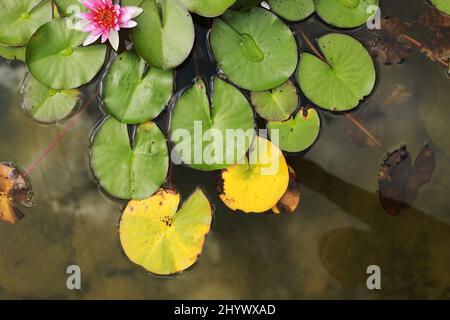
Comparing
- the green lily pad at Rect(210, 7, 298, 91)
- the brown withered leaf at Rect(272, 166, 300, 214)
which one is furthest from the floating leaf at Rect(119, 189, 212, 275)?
the green lily pad at Rect(210, 7, 298, 91)

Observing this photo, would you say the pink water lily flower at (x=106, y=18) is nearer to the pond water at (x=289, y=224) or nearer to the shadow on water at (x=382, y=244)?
the pond water at (x=289, y=224)

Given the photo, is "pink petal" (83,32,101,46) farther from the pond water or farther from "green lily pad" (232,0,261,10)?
"green lily pad" (232,0,261,10)

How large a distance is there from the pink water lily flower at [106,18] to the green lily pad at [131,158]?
356 millimetres

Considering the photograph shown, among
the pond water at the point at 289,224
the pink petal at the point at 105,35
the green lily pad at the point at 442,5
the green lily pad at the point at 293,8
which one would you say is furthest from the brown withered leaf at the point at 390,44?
the pink petal at the point at 105,35

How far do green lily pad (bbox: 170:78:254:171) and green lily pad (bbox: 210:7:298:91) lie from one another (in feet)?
0.26

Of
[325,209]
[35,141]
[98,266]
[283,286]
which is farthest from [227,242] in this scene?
[35,141]

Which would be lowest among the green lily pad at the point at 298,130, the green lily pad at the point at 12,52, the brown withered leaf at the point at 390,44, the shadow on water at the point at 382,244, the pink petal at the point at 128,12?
the shadow on water at the point at 382,244

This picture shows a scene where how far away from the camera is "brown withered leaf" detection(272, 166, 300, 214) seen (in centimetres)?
197

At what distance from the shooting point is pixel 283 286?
2.05m

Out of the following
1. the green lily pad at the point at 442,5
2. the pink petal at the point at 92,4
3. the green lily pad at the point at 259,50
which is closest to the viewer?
the pink petal at the point at 92,4

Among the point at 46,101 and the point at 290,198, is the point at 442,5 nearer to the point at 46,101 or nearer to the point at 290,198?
the point at 290,198

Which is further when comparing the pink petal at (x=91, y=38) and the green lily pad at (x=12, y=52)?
the green lily pad at (x=12, y=52)

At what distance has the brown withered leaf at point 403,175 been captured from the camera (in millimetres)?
→ 1967
